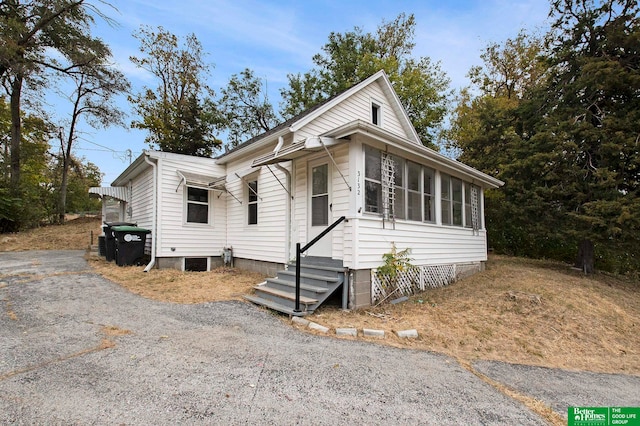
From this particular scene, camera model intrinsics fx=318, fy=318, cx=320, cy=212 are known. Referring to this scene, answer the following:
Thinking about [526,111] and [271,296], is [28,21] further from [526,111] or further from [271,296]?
[526,111]

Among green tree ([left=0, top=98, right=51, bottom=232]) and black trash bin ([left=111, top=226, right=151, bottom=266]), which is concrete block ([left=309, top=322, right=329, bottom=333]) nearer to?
black trash bin ([left=111, top=226, right=151, bottom=266])

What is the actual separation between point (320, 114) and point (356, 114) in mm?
1615

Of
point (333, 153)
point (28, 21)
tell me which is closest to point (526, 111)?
point (333, 153)

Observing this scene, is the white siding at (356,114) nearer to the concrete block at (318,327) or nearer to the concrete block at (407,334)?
the concrete block at (318,327)

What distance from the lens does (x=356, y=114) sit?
9.27 m

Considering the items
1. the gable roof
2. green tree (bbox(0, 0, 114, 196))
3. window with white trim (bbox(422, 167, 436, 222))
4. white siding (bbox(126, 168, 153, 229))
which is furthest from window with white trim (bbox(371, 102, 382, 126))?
green tree (bbox(0, 0, 114, 196))

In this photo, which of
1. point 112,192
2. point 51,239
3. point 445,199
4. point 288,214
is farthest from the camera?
point 51,239

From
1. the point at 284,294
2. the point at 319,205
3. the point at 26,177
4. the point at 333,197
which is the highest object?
the point at 26,177

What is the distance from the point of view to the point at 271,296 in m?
5.70

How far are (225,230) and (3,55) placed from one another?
13305 millimetres

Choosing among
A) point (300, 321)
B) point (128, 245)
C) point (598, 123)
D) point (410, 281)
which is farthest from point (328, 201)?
point (598, 123)

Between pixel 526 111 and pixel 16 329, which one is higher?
pixel 526 111

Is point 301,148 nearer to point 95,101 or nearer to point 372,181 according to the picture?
point 372,181

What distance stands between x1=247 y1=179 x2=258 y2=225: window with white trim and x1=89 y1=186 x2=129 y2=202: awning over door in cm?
638
